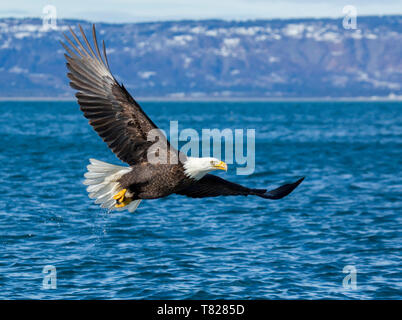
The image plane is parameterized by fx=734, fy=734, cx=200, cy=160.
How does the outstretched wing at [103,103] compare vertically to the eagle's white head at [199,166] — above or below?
above

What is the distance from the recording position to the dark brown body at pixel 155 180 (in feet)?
33.0

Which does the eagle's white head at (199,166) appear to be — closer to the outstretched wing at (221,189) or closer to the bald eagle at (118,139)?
the bald eagle at (118,139)

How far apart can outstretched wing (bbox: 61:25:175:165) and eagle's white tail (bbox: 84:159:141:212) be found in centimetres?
27

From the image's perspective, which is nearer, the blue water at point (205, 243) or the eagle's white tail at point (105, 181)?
the eagle's white tail at point (105, 181)

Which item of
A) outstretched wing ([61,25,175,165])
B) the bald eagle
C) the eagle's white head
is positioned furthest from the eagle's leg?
the eagle's white head

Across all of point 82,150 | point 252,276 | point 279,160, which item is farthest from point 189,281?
point 82,150

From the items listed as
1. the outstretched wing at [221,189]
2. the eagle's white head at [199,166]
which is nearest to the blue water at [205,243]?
the outstretched wing at [221,189]

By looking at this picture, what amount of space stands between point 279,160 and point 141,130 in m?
29.2

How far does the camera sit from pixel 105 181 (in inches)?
416

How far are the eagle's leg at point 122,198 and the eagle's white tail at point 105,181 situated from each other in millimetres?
91

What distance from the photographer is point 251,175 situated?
3183 centimetres

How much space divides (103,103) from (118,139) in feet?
1.81

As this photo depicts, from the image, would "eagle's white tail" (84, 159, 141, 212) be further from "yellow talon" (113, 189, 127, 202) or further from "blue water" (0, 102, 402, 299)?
"blue water" (0, 102, 402, 299)

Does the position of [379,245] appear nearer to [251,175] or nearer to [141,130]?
[141,130]
